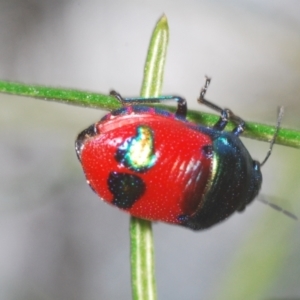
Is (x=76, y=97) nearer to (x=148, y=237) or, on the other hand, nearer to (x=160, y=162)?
(x=160, y=162)

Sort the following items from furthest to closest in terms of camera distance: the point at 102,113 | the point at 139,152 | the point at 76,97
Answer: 1. the point at 102,113
2. the point at 139,152
3. the point at 76,97

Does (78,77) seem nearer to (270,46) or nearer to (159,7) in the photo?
(159,7)

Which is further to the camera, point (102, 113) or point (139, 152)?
point (102, 113)

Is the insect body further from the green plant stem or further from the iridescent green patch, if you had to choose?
the green plant stem

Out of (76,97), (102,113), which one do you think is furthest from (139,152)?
(102,113)

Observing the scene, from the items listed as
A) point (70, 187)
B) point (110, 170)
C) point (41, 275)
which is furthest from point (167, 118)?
point (41, 275)
